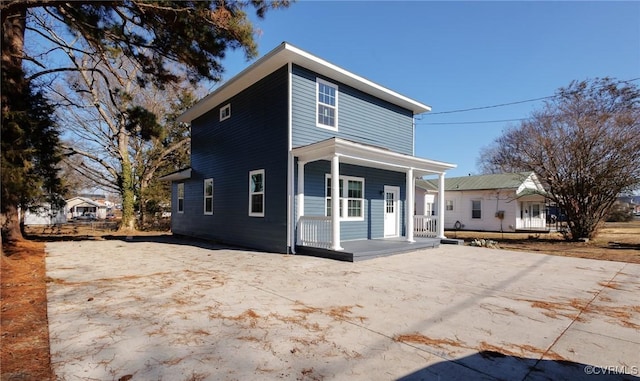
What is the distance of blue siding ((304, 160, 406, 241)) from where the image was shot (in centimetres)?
968

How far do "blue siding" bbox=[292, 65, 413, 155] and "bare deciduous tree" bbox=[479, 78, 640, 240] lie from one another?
18.3ft

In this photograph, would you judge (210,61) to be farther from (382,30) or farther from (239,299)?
(382,30)

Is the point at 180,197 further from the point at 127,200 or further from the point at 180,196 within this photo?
the point at 127,200

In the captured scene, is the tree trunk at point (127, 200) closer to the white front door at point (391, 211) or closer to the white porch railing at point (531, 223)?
the white front door at point (391, 211)

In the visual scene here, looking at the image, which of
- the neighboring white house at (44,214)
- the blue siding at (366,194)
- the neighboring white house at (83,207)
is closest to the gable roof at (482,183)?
the blue siding at (366,194)

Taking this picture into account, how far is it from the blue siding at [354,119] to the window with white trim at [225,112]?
12.6 feet

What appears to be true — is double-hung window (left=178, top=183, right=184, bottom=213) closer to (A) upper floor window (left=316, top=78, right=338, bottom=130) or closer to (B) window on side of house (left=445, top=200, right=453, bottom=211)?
(A) upper floor window (left=316, top=78, right=338, bottom=130)

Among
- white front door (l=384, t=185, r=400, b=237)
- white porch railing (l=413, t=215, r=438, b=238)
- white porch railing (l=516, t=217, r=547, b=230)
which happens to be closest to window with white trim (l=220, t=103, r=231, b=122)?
white front door (l=384, t=185, r=400, b=237)

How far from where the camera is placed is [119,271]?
6.73 meters

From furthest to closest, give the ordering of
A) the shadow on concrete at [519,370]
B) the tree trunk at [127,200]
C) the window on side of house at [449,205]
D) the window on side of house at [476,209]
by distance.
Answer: the window on side of house at [449,205], the window on side of house at [476,209], the tree trunk at [127,200], the shadow on concrete at [519,370]

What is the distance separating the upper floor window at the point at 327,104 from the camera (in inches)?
391

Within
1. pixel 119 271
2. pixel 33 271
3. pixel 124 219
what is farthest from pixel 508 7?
pixel 124 219

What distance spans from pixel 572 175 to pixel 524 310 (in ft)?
41.2
